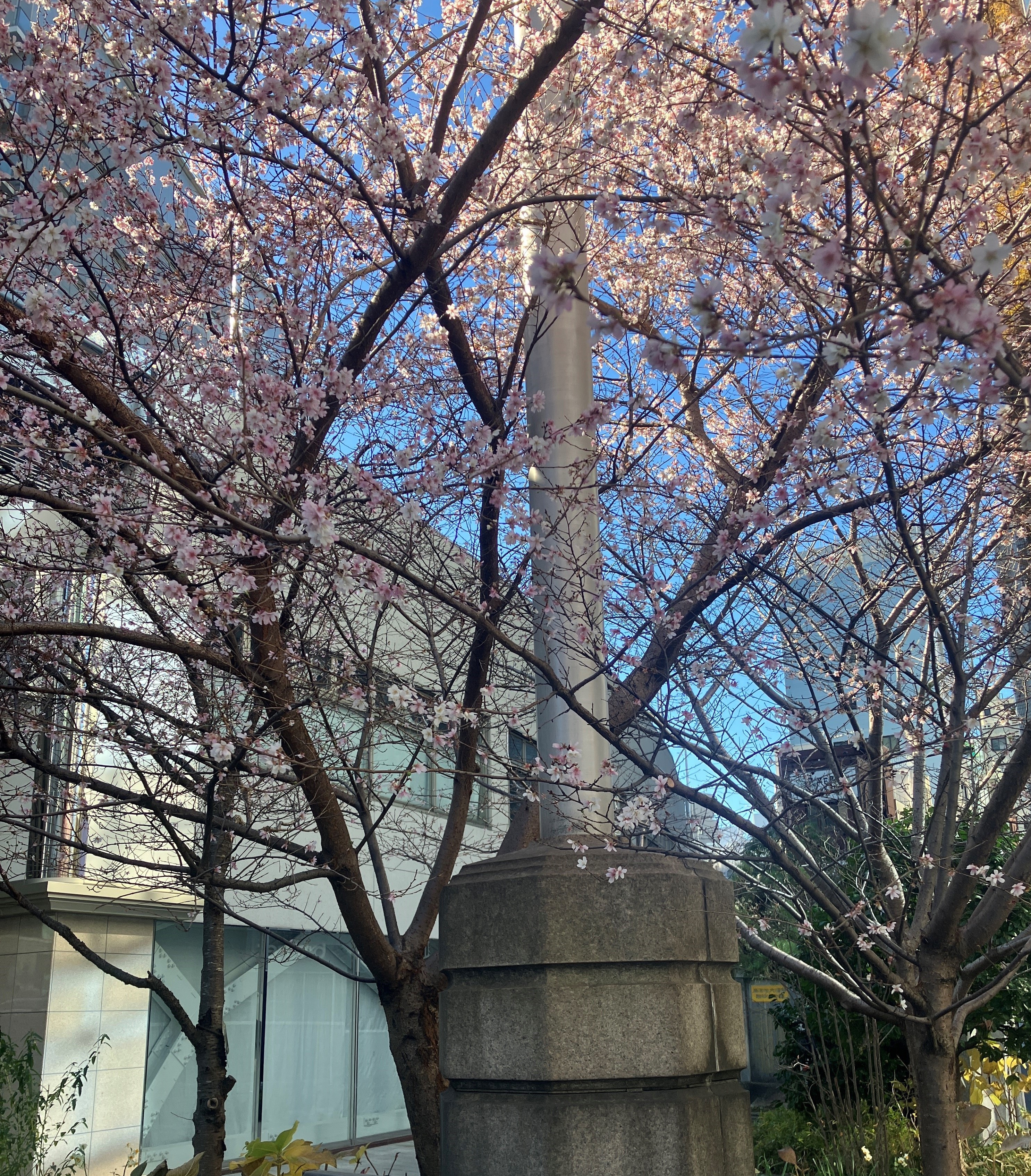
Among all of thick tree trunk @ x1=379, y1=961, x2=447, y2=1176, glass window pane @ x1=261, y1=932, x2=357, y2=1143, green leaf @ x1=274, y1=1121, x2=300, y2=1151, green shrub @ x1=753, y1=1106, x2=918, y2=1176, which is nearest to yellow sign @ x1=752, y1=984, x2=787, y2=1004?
green shrub @ x1=753, y1=1106, x2=918, y2=1176

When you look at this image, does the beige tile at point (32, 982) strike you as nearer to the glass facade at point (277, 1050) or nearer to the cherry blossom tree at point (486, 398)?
the glass facade at point (277, 1050)

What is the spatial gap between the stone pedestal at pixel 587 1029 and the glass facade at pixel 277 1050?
6.68 m

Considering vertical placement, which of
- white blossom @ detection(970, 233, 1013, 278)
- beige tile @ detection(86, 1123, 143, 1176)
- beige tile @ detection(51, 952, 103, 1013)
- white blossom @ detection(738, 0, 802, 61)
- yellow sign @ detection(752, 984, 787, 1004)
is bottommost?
beige tile @ detection(86, 1123, 143, 1176)

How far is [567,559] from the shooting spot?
176 inches

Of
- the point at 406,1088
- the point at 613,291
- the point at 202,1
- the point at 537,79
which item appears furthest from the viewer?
the point at 613,291

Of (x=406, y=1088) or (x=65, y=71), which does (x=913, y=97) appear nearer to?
(x=65, y=71)

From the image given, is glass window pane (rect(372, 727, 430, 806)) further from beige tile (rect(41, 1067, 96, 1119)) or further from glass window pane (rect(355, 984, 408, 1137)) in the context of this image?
beige tile (rect(41, 1067, 96, 1119))

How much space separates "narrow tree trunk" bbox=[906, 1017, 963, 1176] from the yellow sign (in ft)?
17.4

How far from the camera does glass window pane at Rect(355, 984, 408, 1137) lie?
14.3 m

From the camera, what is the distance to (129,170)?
5.81 metres

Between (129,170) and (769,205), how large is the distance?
14.6ft

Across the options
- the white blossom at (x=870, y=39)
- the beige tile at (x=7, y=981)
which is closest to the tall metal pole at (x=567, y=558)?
the white blossom at (x=870, y=39)

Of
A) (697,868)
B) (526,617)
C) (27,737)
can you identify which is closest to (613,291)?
(526,617)

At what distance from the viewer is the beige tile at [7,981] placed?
1023cm
